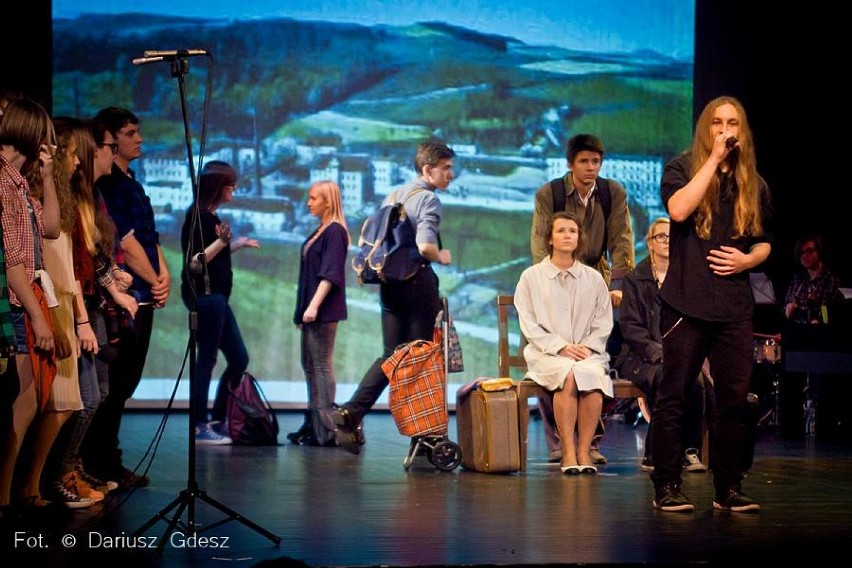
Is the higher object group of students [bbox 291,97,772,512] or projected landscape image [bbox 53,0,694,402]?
projected landscape image [bbox 53,0,694,402]

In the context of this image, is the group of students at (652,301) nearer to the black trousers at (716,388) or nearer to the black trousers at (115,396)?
the black trousers at (716,388)

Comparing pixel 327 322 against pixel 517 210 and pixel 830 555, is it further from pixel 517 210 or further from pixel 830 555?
pixel 830 555

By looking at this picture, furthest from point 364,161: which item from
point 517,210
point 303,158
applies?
point 517,210

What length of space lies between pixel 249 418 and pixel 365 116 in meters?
3.45

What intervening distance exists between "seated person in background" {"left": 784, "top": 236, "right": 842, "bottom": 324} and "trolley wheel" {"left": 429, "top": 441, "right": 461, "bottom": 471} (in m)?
3.74

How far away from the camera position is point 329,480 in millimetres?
5957

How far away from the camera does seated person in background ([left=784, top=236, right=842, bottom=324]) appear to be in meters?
9.31

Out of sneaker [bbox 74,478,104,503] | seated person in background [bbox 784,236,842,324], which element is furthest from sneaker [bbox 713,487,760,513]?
seated person in background [bbox 784,236,842,324]

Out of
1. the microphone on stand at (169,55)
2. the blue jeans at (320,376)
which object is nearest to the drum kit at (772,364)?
the blue jeans at (320,376)

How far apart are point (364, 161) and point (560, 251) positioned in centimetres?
400

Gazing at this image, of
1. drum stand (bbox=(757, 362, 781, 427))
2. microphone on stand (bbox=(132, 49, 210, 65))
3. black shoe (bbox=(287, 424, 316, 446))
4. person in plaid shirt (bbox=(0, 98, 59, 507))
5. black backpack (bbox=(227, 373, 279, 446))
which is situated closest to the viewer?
person in plaid shirt (bbox=(0, 98, 59, 507))

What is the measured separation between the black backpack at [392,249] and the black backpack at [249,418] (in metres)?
1.30

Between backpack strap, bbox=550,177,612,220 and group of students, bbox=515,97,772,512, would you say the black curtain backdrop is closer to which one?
backpack strap, bbox=550,177,612,220

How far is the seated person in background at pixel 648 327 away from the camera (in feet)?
21.9
